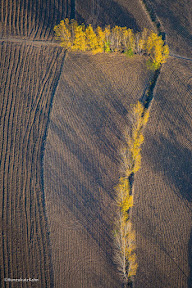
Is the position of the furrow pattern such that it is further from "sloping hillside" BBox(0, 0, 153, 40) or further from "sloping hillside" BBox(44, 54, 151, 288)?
"sloping hillside" BBox(44, 54, 151, 288)

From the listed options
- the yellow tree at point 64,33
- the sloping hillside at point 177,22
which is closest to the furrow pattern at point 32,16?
the yellow tree at point 64,33


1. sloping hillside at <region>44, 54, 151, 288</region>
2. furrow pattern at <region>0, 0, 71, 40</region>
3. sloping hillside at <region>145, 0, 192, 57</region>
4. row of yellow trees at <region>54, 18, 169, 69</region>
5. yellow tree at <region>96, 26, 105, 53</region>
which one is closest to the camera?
sloping hillside at <region>44, 54, 151, 288</region>

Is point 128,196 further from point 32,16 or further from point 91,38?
point 32,16

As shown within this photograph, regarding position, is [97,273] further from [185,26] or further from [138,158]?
[185,26]

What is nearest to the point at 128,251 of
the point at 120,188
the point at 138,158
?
the point at 120,188

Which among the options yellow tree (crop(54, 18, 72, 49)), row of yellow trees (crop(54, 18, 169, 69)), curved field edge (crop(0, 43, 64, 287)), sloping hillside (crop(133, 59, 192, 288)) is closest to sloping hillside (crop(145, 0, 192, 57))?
row of yellow trees (crop(54, 18, 169, 69))

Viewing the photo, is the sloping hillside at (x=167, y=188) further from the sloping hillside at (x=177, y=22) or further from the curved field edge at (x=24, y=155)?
the curved field edge at (x=24, y=155)

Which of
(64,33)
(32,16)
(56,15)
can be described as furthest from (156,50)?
(32,16)
